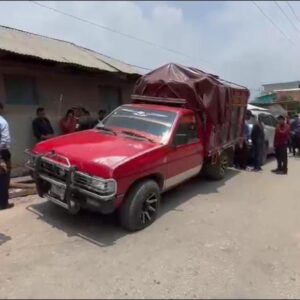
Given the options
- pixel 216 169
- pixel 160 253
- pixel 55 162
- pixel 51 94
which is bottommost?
pixel 160 253

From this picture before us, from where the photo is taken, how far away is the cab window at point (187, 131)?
7.05m

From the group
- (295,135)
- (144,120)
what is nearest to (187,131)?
(144,120)

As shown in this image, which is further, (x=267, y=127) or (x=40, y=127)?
(x=267, y=127)

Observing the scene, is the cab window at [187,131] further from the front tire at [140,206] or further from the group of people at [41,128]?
the group of people at [41,128]

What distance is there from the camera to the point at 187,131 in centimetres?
752

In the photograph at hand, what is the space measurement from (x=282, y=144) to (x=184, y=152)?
530 centimetres

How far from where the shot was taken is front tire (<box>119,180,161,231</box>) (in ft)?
18.7

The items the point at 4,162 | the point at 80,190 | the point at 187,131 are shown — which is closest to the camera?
the point at 80,190

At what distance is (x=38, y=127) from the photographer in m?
9.47

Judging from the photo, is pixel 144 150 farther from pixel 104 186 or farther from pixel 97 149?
pixel 104 186

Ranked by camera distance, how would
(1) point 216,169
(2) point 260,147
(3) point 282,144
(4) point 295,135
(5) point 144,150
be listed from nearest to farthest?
(5) point 144,150, (1) point 216,169, (3) point 282,144, (2) point 260,147, (4) point 295,135

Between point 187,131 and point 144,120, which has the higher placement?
point 144,120

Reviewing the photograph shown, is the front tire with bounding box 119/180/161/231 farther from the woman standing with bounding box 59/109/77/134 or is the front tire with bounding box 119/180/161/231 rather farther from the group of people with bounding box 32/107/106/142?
the woman standing with bounding box 59/109/77/134

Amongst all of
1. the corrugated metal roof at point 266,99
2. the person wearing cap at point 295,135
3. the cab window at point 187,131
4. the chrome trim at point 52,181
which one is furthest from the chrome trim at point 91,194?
the corrugated metal roof at point 266,99
